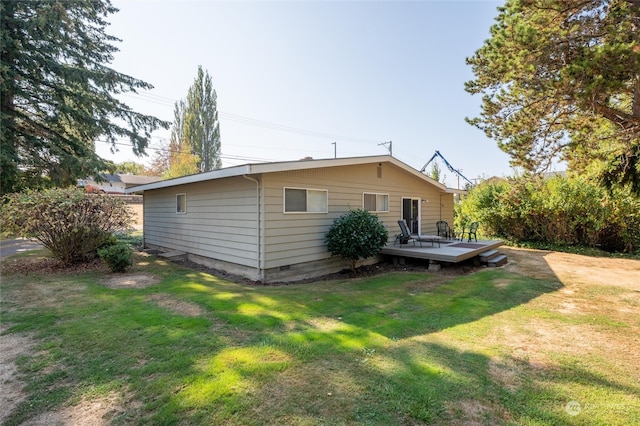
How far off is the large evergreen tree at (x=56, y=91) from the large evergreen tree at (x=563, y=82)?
1336cm

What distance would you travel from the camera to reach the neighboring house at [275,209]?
6.81 metres

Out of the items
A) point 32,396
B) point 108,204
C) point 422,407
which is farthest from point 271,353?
point 108,204

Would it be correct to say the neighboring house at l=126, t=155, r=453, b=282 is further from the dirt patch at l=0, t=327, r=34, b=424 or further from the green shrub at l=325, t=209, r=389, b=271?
the dirt patch at l=0, t=327, r=34, b=424

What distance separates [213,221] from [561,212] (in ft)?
40.4

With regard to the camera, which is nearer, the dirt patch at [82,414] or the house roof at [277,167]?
the dirt patch at [82,414]

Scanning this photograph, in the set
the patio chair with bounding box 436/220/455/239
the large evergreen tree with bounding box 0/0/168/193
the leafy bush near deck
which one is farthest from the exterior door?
the large evergreen tree with bounding box 0/0/168/193

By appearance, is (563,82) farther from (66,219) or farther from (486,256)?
(66,219)

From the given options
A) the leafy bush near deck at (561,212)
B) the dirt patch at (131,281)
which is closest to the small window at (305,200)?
the dirt patch at (131,281)

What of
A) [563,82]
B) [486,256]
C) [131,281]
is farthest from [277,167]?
[486,256]

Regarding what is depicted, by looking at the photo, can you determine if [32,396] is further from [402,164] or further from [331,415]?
[402,164]

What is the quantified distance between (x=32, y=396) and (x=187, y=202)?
7372mm

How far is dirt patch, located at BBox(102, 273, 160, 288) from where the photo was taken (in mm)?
6203

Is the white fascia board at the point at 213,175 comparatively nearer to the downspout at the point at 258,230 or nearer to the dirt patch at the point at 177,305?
the downspout at the point at 258,230

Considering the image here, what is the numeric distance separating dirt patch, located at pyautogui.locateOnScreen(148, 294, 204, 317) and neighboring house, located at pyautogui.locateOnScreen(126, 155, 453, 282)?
199 cm
